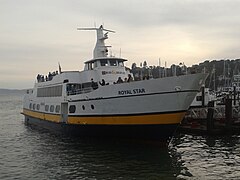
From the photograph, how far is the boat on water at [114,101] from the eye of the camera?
17.6m

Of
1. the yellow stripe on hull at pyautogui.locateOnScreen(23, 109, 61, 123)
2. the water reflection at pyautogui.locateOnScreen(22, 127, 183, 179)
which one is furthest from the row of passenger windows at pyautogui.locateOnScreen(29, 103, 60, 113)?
the water reflection at pyautogui.locateOnScreen(22, 127, 183, 179)

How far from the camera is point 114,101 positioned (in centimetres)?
1933

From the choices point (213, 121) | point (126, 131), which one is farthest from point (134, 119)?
point (213, 121)

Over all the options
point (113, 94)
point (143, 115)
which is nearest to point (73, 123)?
point (113, 94)

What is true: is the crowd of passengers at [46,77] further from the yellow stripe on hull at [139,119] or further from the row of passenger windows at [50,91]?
the yellow stripe on hull at [139,119]

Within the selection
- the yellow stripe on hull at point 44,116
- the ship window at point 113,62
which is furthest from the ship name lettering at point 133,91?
the yellow stripe on hull at point 44,116

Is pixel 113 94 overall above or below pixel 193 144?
above

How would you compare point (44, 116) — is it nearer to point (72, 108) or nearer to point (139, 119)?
point (72, 108)

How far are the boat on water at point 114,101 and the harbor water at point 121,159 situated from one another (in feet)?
3.24

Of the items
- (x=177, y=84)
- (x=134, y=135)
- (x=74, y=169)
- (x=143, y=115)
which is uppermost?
(x=177, y=84)

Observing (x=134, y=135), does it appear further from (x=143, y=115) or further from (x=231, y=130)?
(x=231, y=130)

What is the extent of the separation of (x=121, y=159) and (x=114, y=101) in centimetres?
381

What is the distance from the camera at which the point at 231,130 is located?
2330 centimetres

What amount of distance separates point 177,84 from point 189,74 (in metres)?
0.82
